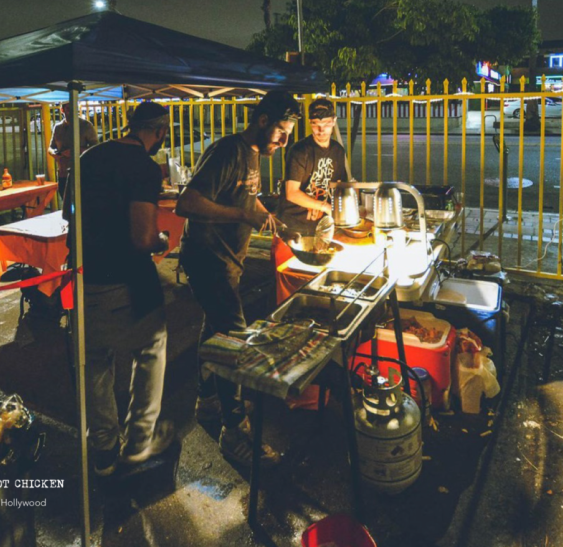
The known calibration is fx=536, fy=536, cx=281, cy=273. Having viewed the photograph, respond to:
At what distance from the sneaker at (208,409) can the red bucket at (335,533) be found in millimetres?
1410

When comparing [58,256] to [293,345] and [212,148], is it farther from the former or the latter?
[293,345]

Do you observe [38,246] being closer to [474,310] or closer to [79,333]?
[79,333]

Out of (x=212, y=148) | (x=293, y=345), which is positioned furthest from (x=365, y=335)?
(x=212, y=148)

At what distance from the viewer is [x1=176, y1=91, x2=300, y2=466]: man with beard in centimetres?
314

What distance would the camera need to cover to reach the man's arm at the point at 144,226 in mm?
2844

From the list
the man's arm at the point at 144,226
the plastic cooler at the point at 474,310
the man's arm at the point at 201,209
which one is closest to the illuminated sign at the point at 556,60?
the plastic cooler at the point at 474,310

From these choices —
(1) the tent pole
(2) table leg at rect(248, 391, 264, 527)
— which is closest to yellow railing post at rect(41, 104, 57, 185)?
(1) the tent pole

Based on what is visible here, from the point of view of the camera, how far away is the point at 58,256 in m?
4.66

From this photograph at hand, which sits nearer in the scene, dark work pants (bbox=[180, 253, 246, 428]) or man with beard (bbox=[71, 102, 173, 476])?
man with beard (bbox=[71, 102, 173, 476])

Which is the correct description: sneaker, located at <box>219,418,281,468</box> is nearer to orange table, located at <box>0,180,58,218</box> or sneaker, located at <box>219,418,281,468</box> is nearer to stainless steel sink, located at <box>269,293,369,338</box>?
stainless steel sink, located at <box>269,293,369,338</box>

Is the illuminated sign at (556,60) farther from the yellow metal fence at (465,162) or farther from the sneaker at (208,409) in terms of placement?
the sneaker at (208,409)

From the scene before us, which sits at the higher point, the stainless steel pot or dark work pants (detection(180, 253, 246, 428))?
the stainless steel pot

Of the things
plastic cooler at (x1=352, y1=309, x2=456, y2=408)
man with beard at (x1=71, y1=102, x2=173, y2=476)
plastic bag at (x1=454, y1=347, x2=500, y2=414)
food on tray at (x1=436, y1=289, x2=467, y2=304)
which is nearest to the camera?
man with beard at (x1=71, y1=102, x2=173, y2=476)

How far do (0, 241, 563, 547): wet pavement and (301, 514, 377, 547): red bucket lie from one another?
36 cm
